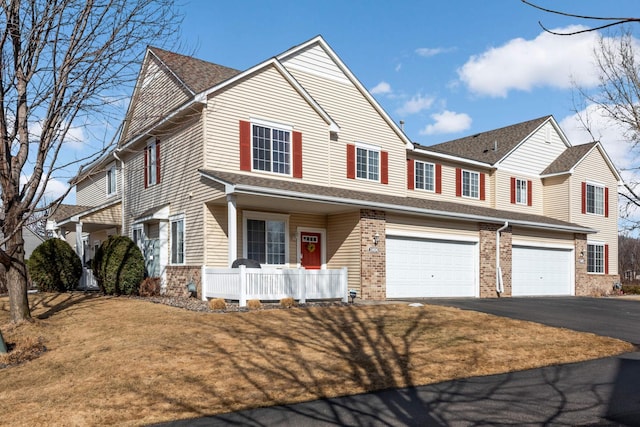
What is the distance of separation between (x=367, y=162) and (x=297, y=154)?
3.68m

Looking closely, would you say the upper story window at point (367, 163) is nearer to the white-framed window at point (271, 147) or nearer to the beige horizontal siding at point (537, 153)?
the white-framed window at point (271, 147)

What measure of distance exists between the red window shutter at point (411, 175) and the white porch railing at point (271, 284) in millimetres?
7831

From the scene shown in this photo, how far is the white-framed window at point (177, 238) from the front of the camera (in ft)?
59.6

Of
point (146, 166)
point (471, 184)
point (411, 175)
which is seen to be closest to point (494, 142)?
point (471, 184)

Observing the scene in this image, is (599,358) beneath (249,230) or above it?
beneath

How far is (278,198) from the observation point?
15844 mm

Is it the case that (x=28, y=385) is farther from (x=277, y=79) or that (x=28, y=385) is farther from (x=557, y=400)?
(x=277, y=79)

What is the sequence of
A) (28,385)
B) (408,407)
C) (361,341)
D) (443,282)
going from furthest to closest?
(443,282) → (361,341) → (28,385) → (408,407)

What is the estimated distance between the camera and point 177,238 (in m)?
18.5

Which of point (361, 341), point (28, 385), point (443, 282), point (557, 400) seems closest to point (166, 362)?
point (28, 385)

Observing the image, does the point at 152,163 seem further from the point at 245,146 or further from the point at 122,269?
the point at 245,146

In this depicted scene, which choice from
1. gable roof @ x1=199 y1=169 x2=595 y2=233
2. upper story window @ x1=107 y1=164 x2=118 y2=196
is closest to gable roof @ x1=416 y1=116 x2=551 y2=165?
gable roof @ x1=199 y1=169 x2=595 y2=233

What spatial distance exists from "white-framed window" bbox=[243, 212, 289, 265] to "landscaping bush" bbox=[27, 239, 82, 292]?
7.72 meters

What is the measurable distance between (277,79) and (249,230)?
532 cm
